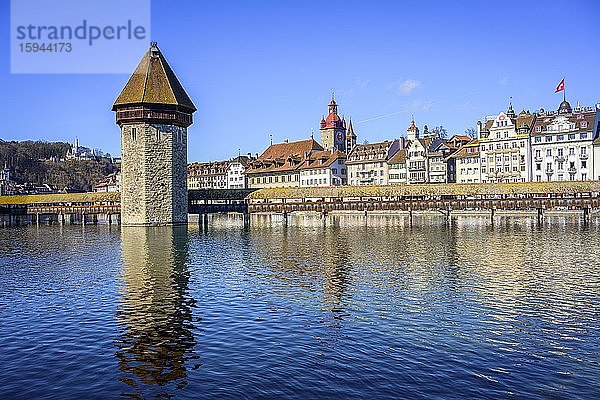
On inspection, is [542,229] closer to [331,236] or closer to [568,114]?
[331,236]

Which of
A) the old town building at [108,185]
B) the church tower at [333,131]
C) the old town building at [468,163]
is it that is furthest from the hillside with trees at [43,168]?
the old town building at [468,163]

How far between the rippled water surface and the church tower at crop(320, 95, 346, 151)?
71353 mm

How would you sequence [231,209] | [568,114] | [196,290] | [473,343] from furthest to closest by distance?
[568,114] < [231,209] < [196,290] < [473,343]

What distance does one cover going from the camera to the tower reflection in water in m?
9.69

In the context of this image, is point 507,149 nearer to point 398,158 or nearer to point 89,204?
point 398,158

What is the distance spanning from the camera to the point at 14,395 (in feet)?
29.2

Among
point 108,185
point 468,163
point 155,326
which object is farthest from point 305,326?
point 108,185

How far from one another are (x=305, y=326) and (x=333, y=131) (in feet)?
274

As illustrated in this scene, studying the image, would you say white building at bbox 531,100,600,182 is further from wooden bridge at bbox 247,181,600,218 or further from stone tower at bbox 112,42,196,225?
stone tower at bbox 112,42,196,225

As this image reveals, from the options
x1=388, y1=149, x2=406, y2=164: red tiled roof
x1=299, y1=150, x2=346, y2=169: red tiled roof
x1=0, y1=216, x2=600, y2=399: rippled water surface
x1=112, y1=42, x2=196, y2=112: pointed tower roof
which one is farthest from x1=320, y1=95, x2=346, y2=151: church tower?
x1=0, y1=216, x2=600, y2=399: rippled water surface

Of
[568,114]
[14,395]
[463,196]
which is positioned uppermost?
[568,114]

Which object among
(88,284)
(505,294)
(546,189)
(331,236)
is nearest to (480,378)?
(505,294)

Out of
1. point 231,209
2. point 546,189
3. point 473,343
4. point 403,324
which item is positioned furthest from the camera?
point 231,209

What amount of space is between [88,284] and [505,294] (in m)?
12.1
